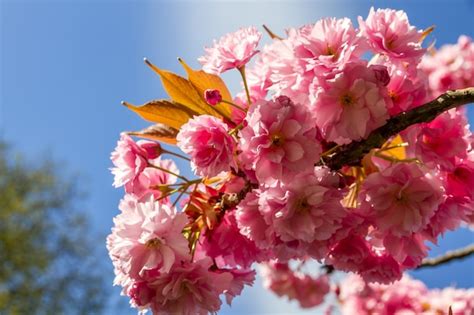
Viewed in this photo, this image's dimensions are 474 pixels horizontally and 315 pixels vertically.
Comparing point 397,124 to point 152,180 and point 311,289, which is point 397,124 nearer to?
point 152,180

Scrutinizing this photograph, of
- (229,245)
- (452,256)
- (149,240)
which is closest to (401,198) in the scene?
(229,245)

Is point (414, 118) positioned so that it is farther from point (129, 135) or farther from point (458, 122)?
point (129, 135)

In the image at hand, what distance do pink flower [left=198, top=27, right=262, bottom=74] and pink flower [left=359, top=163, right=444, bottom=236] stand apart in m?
0.34

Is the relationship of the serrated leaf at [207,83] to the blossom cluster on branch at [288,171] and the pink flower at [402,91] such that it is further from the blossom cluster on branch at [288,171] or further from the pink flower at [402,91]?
the pink flower at [402,91]

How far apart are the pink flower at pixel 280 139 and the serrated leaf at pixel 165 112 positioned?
0.21 meters

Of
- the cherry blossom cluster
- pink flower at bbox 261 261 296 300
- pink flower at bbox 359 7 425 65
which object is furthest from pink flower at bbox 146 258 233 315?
pink flower at bbox 261 261 296 300

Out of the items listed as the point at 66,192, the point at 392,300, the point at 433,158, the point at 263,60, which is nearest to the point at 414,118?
the point at 433,158

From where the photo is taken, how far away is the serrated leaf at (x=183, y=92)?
1014mm

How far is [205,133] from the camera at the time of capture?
0.87m

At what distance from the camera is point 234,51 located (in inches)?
40.0

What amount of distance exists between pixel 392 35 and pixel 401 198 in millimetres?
301

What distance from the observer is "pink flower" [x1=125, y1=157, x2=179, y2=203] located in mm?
984

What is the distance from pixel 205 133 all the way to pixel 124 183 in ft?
0.70

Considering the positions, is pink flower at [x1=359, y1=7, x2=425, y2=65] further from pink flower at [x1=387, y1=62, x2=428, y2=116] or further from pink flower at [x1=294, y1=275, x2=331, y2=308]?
pink flower at [x1=294, y1=275, x2=331, y2=308]
